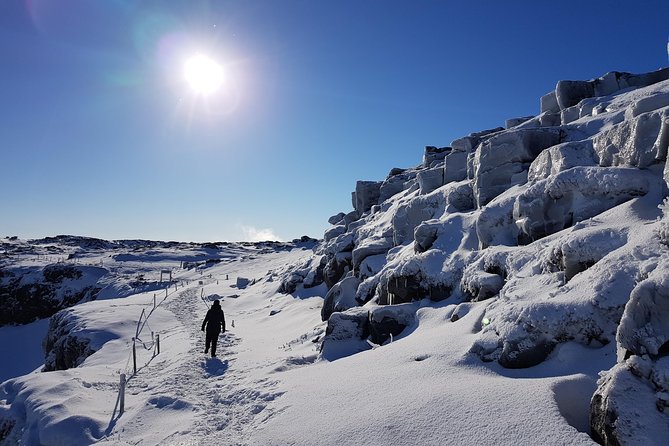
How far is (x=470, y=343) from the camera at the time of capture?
8531 mm

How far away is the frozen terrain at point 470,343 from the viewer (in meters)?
5.62

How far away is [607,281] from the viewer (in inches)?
282

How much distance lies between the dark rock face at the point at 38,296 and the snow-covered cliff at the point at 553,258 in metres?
51.4

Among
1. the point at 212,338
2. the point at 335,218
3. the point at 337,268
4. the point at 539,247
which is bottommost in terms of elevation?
the point at 212,338

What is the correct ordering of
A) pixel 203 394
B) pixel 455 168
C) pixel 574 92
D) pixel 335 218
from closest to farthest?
pixel 203 394 < pixel 455 168 < pixel 574 92 < pixel 335 218

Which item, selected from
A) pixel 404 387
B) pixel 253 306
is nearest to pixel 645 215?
pixel 404 387

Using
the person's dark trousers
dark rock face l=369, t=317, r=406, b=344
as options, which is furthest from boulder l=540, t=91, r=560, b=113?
the person's dark trousers

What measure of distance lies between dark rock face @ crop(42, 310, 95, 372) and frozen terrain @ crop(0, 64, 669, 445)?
0.94 feet

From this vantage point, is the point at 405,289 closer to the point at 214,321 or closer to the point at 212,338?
the point at 214,321

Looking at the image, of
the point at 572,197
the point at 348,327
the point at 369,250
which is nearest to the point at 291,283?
the point at 369,250

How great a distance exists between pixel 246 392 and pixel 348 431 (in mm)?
4534

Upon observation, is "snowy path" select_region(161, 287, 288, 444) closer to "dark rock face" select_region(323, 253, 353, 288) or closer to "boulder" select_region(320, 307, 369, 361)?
"boulder" select_region(320, 307, 369, 361)

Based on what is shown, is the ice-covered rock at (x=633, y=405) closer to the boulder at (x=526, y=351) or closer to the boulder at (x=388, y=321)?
the boulder at (x=526, y=351)

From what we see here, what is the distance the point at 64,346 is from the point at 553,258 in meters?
26.5
